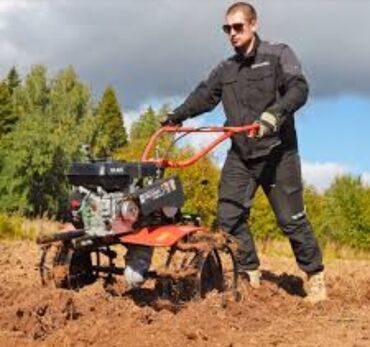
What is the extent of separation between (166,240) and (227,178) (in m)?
1.61

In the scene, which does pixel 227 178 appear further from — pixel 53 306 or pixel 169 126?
pixel 53 306

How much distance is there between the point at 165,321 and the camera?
5.87 metres

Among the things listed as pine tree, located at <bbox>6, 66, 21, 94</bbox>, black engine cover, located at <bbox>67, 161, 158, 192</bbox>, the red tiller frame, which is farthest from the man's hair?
pine tree, located at <bbox>6, 66, 21, 94</bbox>

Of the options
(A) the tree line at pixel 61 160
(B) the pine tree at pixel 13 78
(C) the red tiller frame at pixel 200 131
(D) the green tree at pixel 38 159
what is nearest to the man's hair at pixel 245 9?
(C) the red tiller frame at pixel 200 131

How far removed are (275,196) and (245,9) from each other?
154 cm

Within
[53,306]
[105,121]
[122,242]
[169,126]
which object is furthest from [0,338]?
[105,121]

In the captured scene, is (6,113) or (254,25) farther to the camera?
(6,113)

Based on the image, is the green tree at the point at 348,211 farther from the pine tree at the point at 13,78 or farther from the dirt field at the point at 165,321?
the dirt field at the point at 165,321

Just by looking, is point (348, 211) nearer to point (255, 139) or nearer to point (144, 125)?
point (144, 125)

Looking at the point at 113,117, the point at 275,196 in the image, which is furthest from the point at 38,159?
the point at 275,196

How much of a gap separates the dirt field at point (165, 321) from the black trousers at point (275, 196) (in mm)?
463

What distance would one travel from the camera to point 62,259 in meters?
6.98

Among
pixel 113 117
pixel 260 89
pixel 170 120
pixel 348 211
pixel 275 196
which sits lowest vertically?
pixel 348 211

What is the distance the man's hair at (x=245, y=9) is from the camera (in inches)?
292
